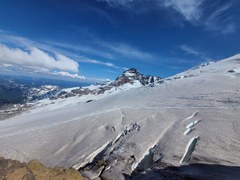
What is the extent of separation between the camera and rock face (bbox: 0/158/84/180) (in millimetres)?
15496

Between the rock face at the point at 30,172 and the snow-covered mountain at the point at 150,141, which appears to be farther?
the snow-covered mountain at the point at 150,141

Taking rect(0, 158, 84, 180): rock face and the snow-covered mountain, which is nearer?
rect(0, 158, 84, 180): rock face

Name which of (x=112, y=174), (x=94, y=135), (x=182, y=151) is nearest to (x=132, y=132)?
(x=94, y=135)

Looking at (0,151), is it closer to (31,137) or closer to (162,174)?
(31,137)

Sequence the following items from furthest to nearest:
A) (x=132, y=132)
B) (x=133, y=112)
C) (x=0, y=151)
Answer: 1. (x=133, y=112)
2. (x=0, y=151)
3. (x=132, y=132)

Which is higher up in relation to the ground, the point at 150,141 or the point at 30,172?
the point at 30,172

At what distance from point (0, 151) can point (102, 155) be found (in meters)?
17.4

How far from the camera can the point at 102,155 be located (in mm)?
27641

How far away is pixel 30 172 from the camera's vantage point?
16031 mm

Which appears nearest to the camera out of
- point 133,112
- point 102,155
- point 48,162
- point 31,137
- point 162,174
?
point 162,174

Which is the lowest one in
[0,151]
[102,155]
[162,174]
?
[0,151]

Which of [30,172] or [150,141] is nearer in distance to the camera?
[30,172]

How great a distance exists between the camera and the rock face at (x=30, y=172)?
50.8 ft

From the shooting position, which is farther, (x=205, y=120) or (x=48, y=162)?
(x=205, y=120)
